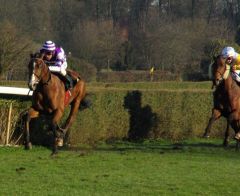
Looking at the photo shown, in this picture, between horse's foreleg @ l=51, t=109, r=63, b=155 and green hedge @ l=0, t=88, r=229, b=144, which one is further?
green hedge @ l=0, t=88, r=229, b=144

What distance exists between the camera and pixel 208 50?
35844 mm

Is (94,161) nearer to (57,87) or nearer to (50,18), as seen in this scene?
(57,87)

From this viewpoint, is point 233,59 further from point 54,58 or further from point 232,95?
point 54,58

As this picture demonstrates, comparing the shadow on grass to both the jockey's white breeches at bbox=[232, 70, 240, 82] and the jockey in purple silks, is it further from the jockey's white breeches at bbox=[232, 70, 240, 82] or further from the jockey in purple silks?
the jockey in purple silks

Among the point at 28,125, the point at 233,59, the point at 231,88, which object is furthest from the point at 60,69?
the point at 233,59

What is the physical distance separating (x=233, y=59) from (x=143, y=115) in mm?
3060

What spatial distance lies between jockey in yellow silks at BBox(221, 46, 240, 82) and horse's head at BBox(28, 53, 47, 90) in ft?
13.0

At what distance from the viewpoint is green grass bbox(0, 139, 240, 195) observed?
8516mm

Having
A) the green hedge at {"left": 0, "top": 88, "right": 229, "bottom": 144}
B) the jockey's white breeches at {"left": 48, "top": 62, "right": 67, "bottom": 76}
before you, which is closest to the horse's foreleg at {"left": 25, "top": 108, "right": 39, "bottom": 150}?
the jockey's white breeches at {"left": 48, "top": 62, "right": 67, "bottom": 76}

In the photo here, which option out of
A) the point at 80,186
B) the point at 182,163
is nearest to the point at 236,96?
the point at 182,163

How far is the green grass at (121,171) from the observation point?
852 centimetres

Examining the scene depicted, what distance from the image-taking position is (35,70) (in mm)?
11680

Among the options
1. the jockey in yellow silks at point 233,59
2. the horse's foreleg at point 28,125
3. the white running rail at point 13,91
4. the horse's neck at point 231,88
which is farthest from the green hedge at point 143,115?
the horse's neck at point 231,88

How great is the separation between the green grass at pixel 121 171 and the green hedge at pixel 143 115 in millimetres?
1098
